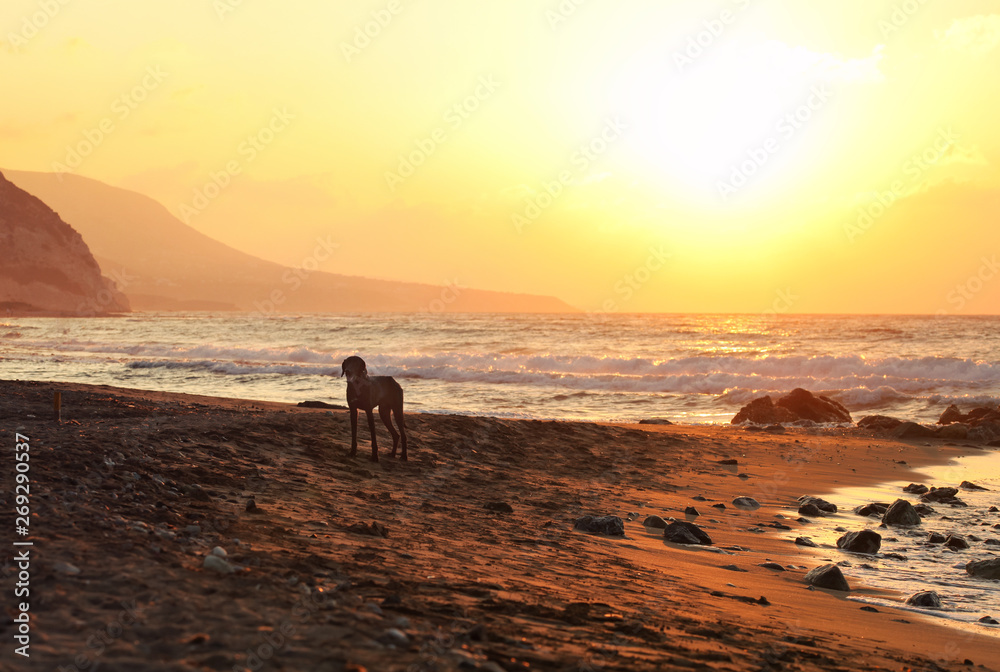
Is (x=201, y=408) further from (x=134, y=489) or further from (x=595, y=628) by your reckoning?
(x=595, y=628)

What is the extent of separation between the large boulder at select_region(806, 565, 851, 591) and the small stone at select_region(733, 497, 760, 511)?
3579mm

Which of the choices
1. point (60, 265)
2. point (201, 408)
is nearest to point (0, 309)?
point (60, 265)

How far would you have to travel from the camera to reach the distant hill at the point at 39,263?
115562 mm

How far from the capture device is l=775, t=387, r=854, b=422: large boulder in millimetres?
21000

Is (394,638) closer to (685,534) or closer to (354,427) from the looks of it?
(685,534)

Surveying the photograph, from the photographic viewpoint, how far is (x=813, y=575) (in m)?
6.74

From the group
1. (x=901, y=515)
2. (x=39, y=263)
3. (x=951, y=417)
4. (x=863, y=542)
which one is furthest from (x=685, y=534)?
(x=39, y=263)

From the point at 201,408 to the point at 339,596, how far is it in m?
12.0

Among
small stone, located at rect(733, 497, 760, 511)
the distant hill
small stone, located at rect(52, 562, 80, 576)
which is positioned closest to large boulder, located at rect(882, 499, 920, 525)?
small stone, located at rect(733, 497, 760, 511)

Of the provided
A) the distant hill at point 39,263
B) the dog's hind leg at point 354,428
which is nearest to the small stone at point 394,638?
the dog's hind leg at point 354,428

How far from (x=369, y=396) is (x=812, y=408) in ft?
52.6

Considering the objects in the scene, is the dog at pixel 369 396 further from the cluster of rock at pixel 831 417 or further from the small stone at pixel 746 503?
the cluster of rock at pixel 831 417

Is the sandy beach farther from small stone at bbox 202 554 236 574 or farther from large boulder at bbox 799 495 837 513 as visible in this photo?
large boulder at bbox 799 495 837 513

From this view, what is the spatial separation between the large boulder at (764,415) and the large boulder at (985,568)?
13959mm
